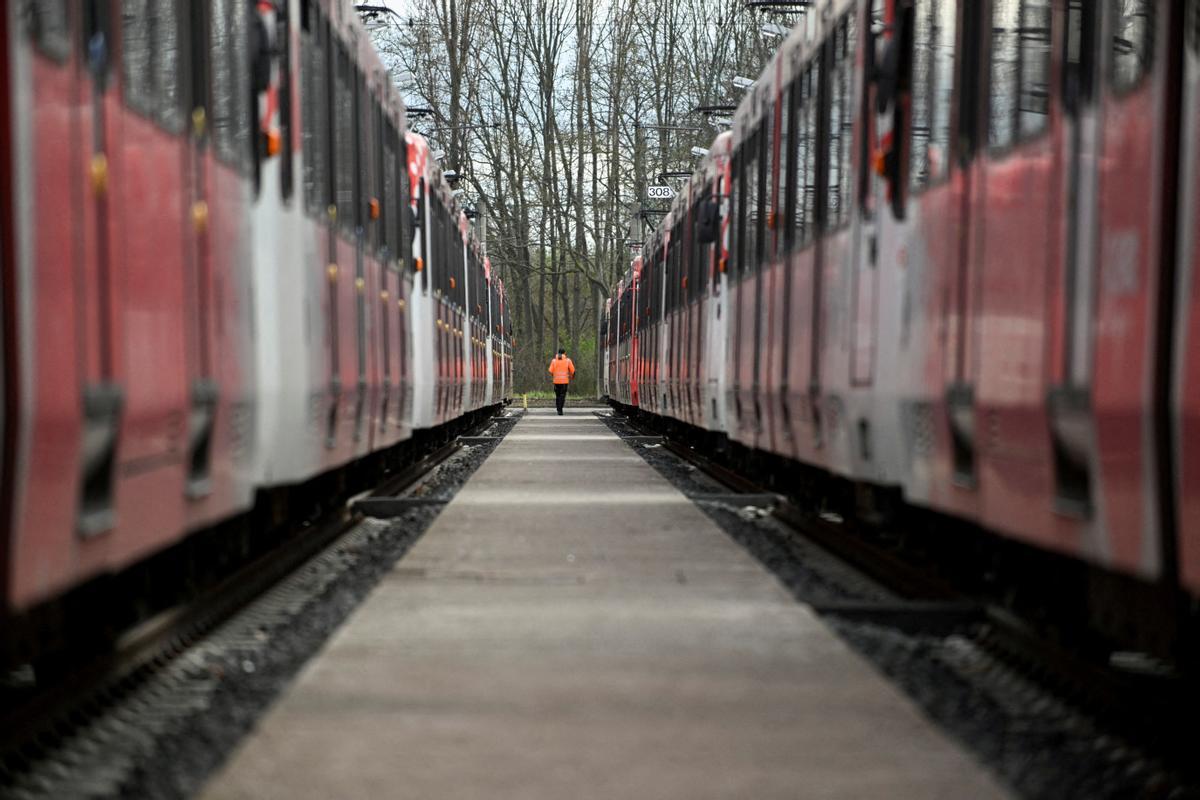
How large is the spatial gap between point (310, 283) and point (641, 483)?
21.3 ft

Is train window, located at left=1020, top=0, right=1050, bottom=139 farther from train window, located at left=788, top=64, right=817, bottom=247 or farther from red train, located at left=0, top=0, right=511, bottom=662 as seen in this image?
train window, located at left=788, top=64, right=817, bottom=247

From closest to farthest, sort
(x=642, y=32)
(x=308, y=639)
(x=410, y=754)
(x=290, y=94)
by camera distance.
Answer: (x=410, y=754) < (x=308, y=639) < (x=290, y=94) < (x=642, y=32)

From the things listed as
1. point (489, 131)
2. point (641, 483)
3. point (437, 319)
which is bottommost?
point (641, 483)

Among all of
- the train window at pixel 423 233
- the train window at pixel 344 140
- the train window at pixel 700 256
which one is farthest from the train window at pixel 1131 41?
the train window at pixel 423 233

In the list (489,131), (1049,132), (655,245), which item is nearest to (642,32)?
(489,131)

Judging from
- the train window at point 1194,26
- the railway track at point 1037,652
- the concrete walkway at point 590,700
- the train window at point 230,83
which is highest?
the train window at point 230,83

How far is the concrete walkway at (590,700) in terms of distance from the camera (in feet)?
13.4

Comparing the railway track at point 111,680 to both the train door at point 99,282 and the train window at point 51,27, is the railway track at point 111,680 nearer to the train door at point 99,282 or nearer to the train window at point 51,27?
the train door at point 99,282

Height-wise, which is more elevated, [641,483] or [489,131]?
[489,131]

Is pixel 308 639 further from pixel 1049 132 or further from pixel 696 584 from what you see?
pixel 1049 132

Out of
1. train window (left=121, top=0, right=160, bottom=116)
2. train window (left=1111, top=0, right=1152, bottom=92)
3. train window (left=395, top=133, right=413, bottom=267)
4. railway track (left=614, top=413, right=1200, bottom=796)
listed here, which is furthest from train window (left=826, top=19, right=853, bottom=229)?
train window (left=395, top=133, right=413, bottom=267)

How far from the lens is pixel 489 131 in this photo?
5606 centimetres

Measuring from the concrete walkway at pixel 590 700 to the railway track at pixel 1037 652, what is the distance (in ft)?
1.91

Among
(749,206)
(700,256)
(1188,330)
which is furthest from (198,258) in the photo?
(700,256)
